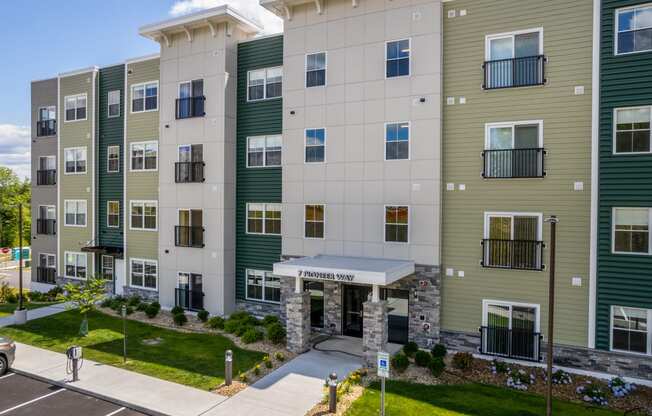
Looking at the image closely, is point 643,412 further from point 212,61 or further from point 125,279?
point 125,279

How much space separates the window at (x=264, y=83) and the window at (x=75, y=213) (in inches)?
528

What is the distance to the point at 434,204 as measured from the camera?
53.9 feet

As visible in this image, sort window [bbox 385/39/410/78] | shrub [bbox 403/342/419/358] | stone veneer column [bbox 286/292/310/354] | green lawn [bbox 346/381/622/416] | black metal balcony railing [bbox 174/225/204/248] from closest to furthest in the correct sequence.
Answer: green lawn [bbox 346/381/622/416] < shrub [bbox 403/342/419/358] < stone veneer column [bbox 286/292/310/354] < window [bbox 385/39/410/78] < black metal balcony railing [bbox 174/225/204/248]

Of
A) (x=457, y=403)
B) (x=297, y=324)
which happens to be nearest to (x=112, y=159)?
(x=297, y=324)

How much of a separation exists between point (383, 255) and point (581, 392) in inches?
307

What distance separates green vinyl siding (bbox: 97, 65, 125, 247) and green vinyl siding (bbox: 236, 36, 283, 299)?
8365 mm

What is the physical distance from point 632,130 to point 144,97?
2266 cm

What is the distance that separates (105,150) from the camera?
84.8ft

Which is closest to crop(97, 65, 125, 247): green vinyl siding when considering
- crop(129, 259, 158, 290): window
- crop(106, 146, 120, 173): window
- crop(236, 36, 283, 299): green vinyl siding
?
crop(106, 146, 120, 173): window

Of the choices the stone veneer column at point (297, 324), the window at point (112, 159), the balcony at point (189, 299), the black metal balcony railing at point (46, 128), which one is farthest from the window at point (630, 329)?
the black metal balcony railing at point (46, 128)

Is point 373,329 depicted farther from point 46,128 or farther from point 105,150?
point 46,128

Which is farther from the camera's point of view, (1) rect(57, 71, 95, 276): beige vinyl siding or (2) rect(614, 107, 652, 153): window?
(1) rect(57, 71, 95, 276): beige vinyl siding

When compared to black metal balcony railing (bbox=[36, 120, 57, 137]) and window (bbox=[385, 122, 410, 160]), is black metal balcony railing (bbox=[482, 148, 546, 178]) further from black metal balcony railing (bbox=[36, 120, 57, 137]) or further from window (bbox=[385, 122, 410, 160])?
black metal balcony railing (bbox=[36, 120, 57, 137])

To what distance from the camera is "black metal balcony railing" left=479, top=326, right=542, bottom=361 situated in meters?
15.0
